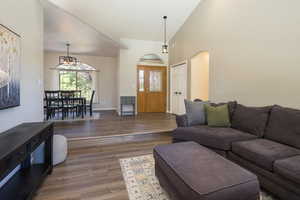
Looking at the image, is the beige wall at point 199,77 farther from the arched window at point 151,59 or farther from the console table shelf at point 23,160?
the console table shelf at point 23,160

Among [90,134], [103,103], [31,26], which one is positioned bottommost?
[90,134]

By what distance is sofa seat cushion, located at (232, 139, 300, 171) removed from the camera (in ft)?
5.93

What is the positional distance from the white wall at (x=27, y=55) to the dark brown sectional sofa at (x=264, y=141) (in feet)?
8.26

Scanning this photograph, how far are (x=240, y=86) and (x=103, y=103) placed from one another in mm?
6290

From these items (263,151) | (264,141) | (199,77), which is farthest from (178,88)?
(263,151)

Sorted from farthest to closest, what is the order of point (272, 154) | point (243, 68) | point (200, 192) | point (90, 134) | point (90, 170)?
point (90, 134)
point (243, 68)
point (90, 170)
point (272, 154)
point (200, 192)

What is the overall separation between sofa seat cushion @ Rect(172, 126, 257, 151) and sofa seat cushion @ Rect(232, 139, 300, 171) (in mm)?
168

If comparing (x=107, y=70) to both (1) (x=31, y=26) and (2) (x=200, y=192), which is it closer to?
(1) (x=31, y=26)

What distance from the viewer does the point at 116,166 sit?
8.27ft

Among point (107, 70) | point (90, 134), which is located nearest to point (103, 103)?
point (107, 70)

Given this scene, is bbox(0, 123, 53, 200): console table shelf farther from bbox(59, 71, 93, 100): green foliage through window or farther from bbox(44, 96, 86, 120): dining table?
bbox(59, 71, 93, 100): green foliage through window

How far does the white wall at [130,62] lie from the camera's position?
20.9ft

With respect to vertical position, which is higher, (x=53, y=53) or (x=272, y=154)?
(x=53, y=53)

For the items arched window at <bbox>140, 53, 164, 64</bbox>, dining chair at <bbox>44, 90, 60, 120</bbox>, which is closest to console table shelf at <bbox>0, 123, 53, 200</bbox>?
dining chair at <bbox>44, 90, 60, 120</bbox>
